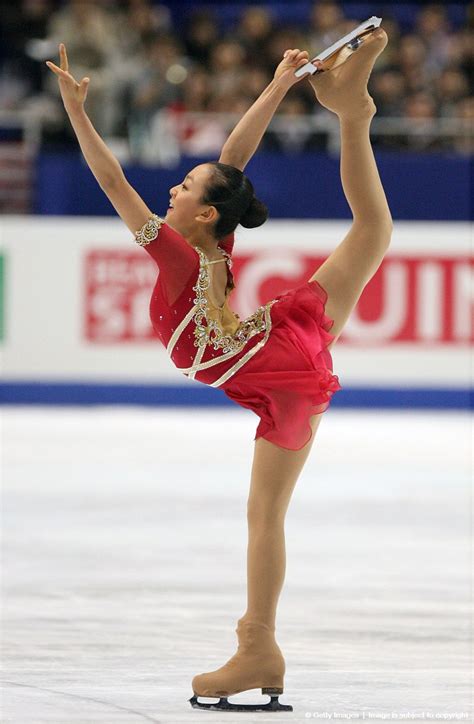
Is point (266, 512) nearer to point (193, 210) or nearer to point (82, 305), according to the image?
point (193, 210)

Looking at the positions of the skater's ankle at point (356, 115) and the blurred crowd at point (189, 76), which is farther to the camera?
the blurred crowd at point (189, 76)

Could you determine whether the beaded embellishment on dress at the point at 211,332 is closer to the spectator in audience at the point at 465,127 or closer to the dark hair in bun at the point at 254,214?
the dark hair in bun at the point at 254,214

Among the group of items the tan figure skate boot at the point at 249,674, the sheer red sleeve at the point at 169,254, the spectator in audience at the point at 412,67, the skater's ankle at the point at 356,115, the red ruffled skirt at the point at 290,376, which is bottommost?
the tan figure skate boot at the point at 249,674

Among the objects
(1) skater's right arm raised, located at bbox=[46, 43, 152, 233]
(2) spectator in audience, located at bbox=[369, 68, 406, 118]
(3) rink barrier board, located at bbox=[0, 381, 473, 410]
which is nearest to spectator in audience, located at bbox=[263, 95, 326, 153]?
(2) spectator in audience, located at bbox=[369, 68, 406, 118]

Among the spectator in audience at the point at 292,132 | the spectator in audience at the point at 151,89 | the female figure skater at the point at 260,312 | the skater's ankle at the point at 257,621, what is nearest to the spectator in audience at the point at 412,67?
the spectator in audience at the point at 292,132

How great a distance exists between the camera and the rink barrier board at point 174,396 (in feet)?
31.3

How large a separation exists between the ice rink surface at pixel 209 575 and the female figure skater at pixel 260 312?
29cm

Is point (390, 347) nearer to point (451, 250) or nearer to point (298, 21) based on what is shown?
point (451, 250)

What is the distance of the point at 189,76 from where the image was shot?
32.8 feet

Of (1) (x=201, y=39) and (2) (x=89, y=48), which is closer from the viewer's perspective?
(2) (x=89, y=48)

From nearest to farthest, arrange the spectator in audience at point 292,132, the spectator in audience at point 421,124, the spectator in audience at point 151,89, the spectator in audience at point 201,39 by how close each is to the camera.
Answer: the spectator in audience at point 151,89, the spectator in audience at point 292,132, the spectator in audience at point 421,124, the spectator in audience at point 201,39

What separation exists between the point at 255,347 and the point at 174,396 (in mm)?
6529

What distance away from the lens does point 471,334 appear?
31.3 feet

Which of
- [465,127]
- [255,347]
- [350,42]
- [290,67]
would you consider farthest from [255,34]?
[255,347]
